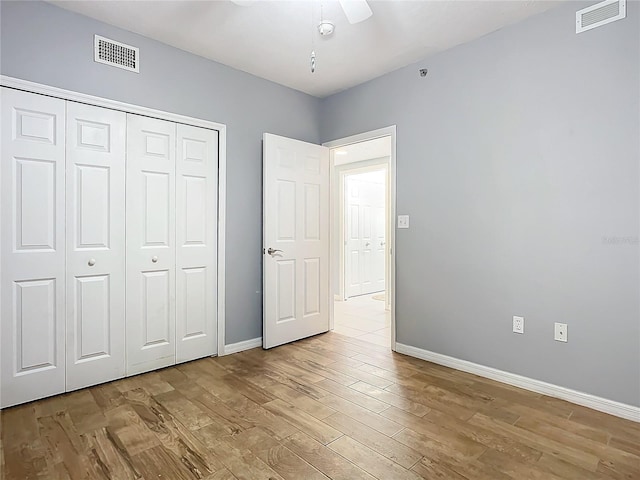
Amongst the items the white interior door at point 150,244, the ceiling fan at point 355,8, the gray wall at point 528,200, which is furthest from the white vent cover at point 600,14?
the white interior door at point 150,244

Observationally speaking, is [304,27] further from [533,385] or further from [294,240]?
[533,385]

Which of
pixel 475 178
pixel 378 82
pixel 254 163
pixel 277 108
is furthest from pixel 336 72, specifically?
pixel 475 178

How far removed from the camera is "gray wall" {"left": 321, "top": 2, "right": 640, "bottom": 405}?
7.39 ft

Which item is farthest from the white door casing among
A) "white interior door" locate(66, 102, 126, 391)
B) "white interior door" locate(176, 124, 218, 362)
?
"white interior door" locate(66, 102, 126, 391)

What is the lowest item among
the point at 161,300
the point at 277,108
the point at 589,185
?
the point at 161,300

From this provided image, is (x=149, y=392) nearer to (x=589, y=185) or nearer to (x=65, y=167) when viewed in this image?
(x=65, y=167)

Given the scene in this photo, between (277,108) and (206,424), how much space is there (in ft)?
9.59

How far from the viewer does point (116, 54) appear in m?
2.71

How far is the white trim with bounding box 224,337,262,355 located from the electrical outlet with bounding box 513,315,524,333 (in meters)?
2.25

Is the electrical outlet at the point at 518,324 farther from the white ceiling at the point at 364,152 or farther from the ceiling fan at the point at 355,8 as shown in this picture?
the white ceiling at the point at 364,152

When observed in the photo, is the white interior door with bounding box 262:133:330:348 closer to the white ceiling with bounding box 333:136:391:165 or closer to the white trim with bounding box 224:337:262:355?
the white trim with bounding box 224:337:262:355

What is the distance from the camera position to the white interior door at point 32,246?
7.57 feet

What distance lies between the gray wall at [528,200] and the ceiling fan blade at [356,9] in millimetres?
1338

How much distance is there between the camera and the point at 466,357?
2971 mm
